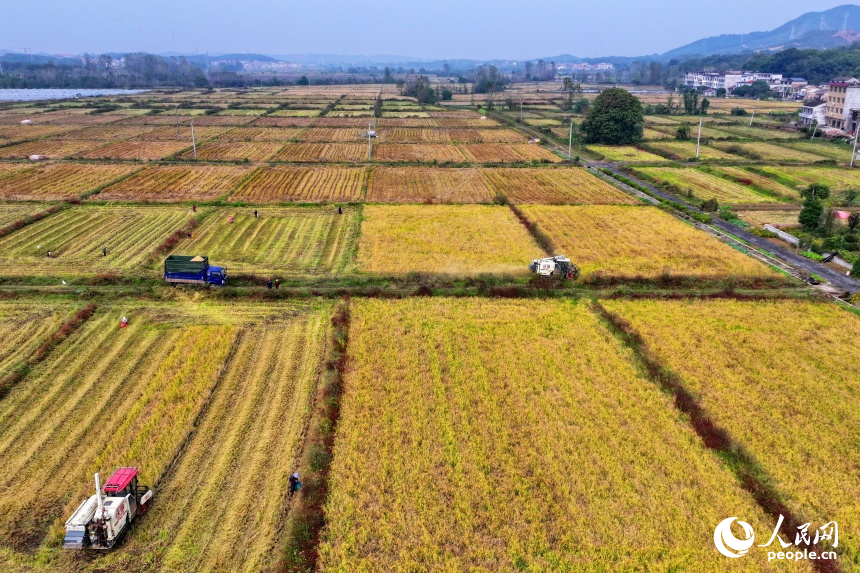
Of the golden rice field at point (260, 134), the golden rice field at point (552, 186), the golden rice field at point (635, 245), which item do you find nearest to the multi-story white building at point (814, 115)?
the golden rice field at point (552, 186)

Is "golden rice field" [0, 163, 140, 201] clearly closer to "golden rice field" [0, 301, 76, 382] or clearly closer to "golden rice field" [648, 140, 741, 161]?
"golden rice field" [0, 301, 76, 382]

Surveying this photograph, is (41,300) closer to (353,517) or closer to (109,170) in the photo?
(353,517)

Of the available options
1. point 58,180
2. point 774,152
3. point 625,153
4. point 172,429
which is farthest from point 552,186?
point 58,180

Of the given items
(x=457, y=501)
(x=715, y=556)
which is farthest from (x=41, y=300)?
(x=715, y=556)

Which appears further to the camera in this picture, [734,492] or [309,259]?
[309,259]

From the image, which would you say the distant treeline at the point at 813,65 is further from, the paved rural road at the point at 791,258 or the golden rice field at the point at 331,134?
the paved rural road at the point at 791,258

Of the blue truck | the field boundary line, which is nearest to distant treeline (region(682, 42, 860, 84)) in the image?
the field boundary line
